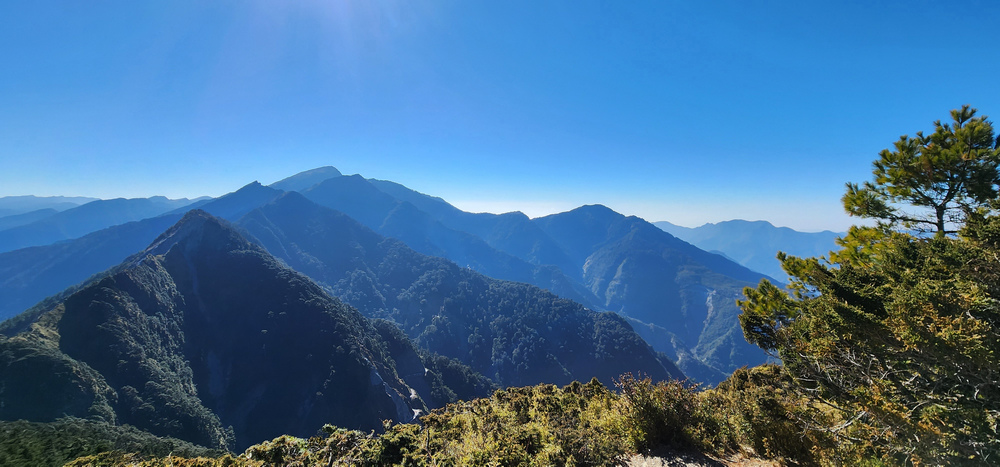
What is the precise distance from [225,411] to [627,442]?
110 meters

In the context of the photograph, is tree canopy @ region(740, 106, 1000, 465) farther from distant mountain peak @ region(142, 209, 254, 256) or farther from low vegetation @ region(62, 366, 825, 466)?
distant mountain peak @ region(142, 209, 254, 256)

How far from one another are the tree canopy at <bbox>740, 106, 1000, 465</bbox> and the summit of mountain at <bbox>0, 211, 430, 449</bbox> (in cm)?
8597

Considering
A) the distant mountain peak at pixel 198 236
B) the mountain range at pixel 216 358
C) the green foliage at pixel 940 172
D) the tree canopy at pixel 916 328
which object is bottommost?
the mountain range at pixel 216 358

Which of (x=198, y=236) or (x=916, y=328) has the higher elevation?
(x=916, y=328)

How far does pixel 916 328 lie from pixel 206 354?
413ft

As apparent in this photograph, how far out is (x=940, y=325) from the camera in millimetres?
6512

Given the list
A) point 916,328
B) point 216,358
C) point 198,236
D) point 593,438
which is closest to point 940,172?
point 916,328

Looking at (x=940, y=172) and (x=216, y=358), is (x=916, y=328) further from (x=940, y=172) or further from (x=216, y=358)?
(x=216, y=358)

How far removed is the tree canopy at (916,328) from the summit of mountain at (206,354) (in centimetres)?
8597

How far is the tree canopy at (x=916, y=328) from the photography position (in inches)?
248

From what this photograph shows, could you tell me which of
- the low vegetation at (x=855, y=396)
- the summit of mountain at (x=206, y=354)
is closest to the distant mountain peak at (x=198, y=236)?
the summit of mountain at (x=206, y=354)

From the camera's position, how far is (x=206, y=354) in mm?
91250

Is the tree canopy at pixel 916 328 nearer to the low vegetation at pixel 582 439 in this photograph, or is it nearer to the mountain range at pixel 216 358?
the low vegetation at pixel 582 439

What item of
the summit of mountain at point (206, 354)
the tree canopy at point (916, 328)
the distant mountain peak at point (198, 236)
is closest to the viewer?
the tree canopy at point (916, 328)
